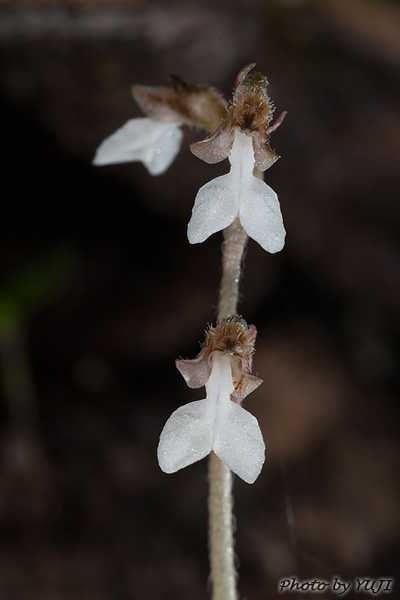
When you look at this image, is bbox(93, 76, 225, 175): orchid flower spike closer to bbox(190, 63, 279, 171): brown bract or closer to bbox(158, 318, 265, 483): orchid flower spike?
bbox(190, 63, 279, 171): brown bract

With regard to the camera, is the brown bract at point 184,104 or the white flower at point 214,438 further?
the brown bract at point 184,104

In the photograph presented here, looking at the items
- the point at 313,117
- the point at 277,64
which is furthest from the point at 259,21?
the point at 313,117

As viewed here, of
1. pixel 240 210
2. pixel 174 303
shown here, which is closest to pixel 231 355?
pixel 240 210

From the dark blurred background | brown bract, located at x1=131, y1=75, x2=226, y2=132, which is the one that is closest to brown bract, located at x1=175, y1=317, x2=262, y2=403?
brown bract, located at x1=131, y1=75, x2=226, y2=132

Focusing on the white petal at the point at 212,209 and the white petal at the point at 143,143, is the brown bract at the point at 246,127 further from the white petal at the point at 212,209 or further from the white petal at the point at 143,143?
the white petal at the point at 143,143

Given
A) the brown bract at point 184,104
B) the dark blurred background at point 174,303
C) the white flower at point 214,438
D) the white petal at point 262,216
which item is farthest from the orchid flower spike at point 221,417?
the dark blurred background at point 174,303

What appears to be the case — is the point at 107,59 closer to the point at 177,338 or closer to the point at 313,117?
the point at 313,117
